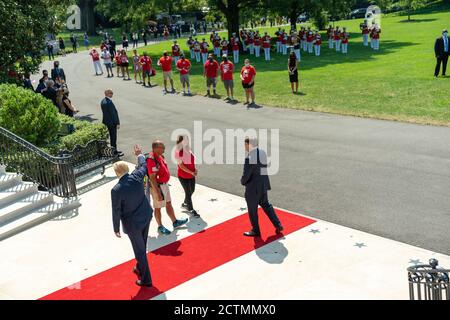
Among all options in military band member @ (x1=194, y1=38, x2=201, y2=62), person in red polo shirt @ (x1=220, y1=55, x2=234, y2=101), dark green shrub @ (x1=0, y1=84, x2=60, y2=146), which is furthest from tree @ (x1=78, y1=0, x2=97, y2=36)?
dark green shrub @ (x1=0, y1=84, x2=60, y2=146)

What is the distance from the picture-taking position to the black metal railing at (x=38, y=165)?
11.7 meters

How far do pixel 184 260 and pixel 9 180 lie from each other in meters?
5.06

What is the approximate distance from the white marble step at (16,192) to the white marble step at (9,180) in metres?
0.10

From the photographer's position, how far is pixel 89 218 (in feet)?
36.1

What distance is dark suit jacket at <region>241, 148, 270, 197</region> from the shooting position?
354 inches

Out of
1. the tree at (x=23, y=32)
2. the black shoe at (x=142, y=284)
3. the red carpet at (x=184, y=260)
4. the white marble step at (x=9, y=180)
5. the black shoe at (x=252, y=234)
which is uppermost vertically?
the tree at (x=23, y=32)

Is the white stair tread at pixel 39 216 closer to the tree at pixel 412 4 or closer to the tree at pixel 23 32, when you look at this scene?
the tree at pixel 23 32

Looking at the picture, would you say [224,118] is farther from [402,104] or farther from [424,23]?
[424,23]

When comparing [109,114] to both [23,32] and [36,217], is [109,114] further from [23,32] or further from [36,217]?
[23,32]

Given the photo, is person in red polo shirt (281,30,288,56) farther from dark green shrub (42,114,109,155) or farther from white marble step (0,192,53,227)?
white marble step (0,192,53,227)

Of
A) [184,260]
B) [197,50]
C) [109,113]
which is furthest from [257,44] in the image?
[184,260]

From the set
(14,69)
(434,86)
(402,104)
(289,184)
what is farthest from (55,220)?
(434,86)

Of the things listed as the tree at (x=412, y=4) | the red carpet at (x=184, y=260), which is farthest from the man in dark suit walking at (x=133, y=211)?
the tree at (x=412, y=4)

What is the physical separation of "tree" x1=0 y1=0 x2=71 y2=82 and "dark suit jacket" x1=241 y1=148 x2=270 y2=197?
13.3 metres
